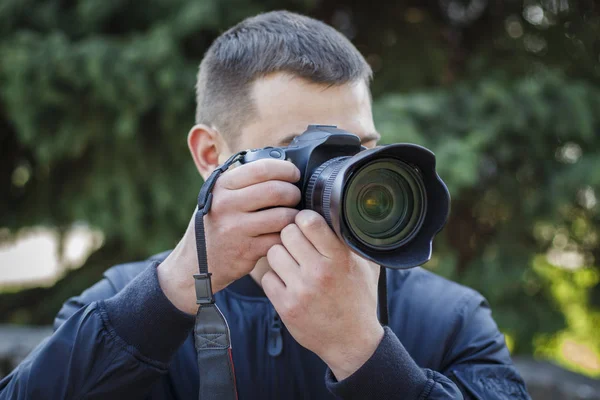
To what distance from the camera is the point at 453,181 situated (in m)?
2.42

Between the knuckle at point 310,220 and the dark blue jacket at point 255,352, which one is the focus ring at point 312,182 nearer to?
the knuckle at point 310,220

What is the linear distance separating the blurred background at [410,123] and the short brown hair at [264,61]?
0.85 metres

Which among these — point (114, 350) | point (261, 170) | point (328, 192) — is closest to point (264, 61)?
point (261, 170)

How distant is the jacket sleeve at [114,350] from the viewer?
3.74 feet

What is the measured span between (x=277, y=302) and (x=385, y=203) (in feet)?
0.92

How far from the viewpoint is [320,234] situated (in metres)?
1.05

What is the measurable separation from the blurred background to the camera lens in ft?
4.14

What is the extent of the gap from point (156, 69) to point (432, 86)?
139cm

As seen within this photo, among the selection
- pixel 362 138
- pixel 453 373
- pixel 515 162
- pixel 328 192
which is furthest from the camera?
pixel 515 162

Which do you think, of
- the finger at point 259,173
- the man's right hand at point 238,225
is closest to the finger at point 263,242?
the man's right hand at point 238,225

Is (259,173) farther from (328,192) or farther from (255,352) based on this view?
(255,352)

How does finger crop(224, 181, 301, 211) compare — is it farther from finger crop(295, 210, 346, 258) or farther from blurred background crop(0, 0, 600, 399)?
blurred background crop(0, 0, 600, 399)

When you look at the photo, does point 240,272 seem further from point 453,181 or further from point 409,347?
point 453,181

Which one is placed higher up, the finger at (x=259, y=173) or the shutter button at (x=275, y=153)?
the shutter button at (x=275, y=153)
